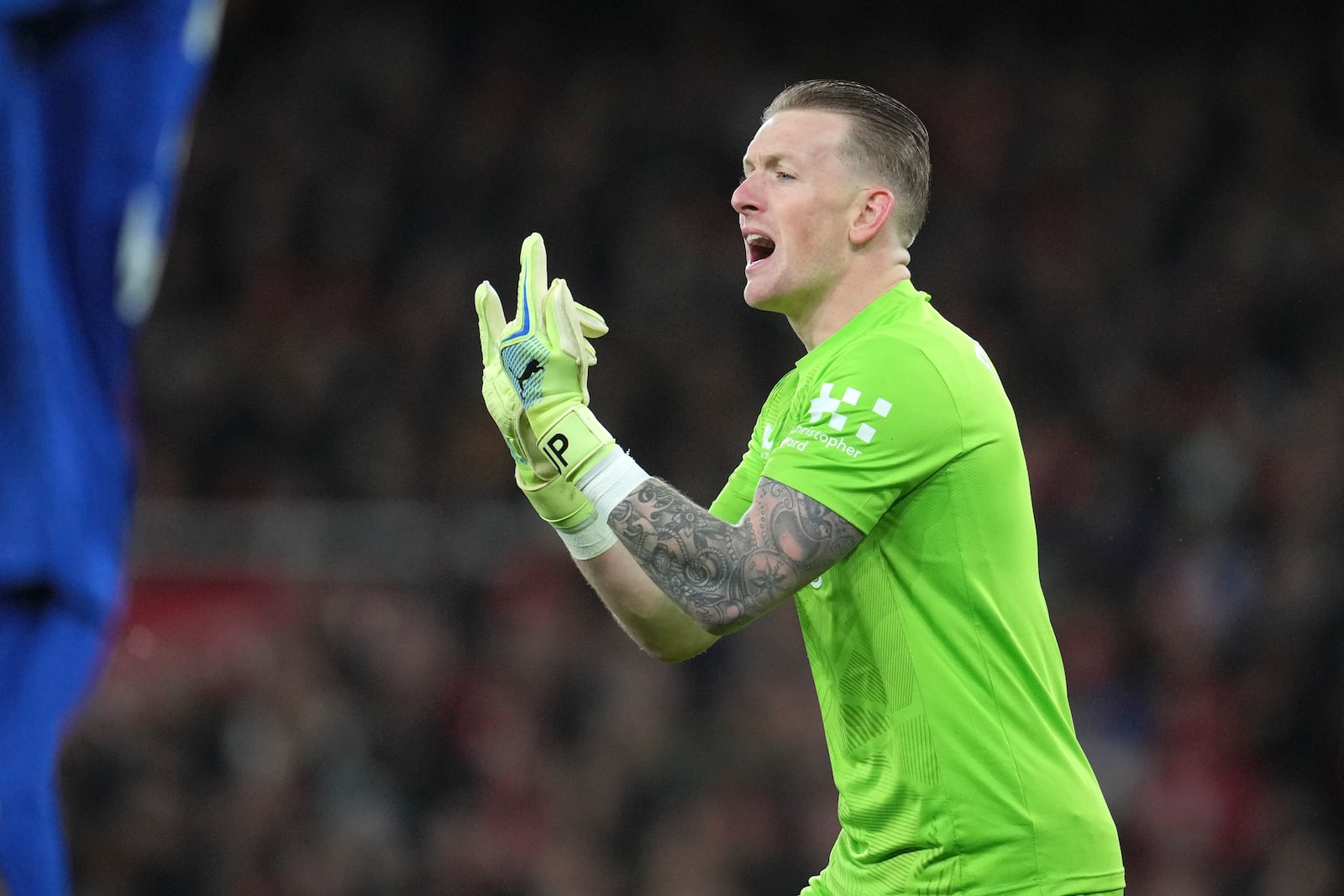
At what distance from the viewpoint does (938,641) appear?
3113mm

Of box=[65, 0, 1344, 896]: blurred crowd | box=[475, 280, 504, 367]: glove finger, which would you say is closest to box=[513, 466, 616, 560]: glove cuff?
box=[475, 280, 504, 367]: glove finger

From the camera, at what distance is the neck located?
344 centimetres

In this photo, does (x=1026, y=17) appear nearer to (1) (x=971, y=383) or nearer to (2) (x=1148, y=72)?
(2) (x=1148, y=72)

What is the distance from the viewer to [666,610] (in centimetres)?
350

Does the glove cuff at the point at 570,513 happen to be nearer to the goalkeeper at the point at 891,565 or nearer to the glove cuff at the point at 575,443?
the goalkeeper at the point at 891,565

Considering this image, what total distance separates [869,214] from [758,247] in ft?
0.80

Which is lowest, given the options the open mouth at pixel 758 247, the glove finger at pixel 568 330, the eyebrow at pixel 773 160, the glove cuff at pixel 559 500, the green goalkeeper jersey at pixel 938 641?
the green goalkeeper jersey at pixel 938 641

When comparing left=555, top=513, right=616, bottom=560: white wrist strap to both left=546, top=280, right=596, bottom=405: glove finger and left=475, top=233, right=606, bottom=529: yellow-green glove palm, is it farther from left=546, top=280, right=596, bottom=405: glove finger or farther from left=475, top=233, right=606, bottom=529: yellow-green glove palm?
left=546, top=280, right=596, bottom=405: glove finger

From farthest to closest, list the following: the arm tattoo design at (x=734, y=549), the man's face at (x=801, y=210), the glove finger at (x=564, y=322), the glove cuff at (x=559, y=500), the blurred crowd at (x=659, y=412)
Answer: the blurred crowd at (x=659, y=412) < the man's face at (x=801, y=210) < the glove cuff at (x=559, y=500) < the glove finger at (x=564, y=322) < the arm tattoo design at (x=734, y=549)

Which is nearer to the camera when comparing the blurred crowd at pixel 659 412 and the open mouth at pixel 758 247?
the open mouth at pixel 758 247

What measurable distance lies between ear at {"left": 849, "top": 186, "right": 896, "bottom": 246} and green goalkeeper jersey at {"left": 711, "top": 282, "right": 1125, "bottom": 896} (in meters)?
0.26

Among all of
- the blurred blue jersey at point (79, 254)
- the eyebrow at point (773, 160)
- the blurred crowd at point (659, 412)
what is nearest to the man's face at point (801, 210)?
the eyebrow at point (773, 160)

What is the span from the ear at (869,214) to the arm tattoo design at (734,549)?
2.04 ft

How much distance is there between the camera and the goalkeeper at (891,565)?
3.03 metres
